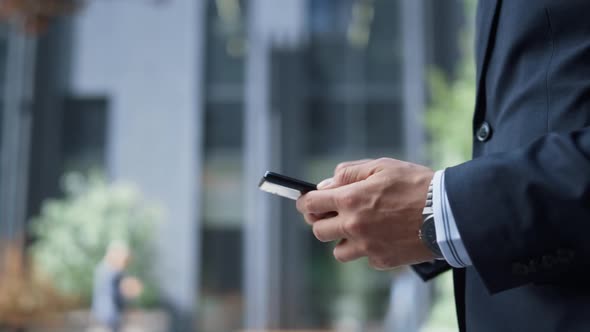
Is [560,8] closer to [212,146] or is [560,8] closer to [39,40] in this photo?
[212,146]

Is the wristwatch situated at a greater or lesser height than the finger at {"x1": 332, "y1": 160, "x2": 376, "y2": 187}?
lesser

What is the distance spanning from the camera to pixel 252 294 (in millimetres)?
15656

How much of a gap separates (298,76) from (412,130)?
120 inches

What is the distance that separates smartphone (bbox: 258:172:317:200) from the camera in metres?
0.88

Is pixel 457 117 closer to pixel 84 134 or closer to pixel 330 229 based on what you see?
pixel 330 229

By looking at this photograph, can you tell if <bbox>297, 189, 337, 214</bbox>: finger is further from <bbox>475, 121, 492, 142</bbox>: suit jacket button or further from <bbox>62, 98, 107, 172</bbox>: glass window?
<bbox>62, 98, 107, 172</bbox>: glass window

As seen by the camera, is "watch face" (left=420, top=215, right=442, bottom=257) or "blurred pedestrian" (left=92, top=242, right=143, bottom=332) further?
"blurred pedestrian" (left=92, top=242, right=143, bottom=332)

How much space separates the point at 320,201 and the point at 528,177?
253 mm

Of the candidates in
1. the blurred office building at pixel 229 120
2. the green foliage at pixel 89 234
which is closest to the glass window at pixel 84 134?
the blurred office building at pixel 229 120

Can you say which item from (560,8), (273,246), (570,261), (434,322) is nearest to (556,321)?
(570,261)

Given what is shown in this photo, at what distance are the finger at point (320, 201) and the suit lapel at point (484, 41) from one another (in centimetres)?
27

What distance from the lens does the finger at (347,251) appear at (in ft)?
2.77

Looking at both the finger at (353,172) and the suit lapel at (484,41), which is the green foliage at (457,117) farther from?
the finger at (353,172)

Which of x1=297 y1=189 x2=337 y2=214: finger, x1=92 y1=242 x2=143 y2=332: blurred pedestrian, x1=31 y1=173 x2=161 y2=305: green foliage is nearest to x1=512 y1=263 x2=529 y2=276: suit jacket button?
x1=297 y1=189 x2=337 y2=214: finger
